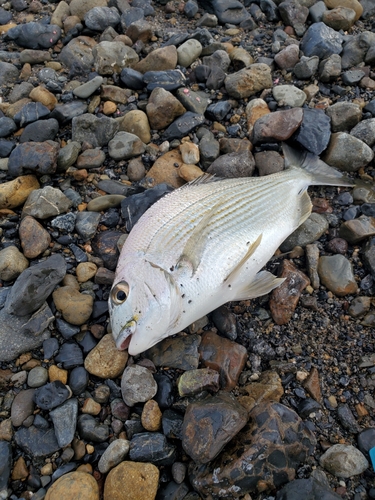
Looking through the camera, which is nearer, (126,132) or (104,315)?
(104,315)

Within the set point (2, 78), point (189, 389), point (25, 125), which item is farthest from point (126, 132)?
point (189, 389)

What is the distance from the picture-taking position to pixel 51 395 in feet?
10.5

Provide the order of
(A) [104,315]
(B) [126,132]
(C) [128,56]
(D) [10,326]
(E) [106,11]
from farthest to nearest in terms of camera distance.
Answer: (E) [106,11], (C) [128,56], (B) [126,132], (A) [104,315], (D) [10,326]

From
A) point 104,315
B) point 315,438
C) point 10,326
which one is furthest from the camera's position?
point 104,315

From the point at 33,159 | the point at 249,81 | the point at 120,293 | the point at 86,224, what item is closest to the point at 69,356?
the point at 120,293

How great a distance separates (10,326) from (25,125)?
265 centimetres

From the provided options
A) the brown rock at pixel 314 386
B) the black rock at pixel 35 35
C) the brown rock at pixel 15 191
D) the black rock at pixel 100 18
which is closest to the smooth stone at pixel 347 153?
the brown rock at pixel 314 386

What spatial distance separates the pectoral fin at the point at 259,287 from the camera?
11.9 feet

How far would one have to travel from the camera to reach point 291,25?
6.26m

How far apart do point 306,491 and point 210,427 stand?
2.57ft

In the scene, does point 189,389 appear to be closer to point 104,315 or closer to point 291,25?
point 104,315

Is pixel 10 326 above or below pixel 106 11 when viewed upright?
A: below

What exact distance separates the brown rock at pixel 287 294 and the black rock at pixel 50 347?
6.66ft

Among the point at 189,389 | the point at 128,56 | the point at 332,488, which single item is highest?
the point at 128,56
